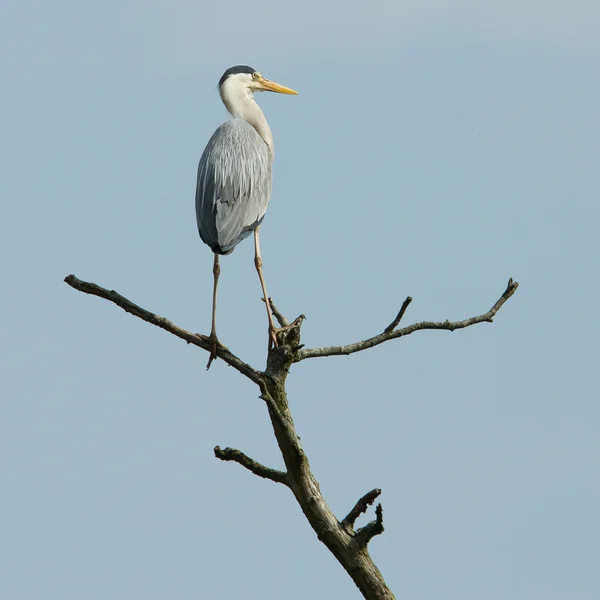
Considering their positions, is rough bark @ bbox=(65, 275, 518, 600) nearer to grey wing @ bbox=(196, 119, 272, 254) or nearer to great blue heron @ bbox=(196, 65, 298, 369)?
great blue heron @ bbox=(196, 65, 298, 369)

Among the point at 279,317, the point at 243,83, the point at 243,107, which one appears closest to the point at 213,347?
the point at 279,317

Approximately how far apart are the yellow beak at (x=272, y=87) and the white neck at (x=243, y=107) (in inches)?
18.3

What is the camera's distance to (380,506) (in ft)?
22.6

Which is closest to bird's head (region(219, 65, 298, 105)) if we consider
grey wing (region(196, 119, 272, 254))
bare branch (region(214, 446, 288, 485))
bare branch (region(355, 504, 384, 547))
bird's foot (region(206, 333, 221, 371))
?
grey wing (region(196, 119, 272, 254))

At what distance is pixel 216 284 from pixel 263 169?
1.53 meters

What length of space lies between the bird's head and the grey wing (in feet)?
2.25

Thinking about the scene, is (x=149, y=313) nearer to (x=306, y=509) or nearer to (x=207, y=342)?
(x=207, y=342)

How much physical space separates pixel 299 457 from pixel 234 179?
136 inches

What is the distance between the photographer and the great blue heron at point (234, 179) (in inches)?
372

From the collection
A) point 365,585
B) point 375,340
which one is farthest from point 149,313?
point 365,585

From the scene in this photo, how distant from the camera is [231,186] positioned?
9.91 m

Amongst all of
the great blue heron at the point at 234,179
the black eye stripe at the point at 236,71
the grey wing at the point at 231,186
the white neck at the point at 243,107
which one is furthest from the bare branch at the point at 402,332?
the black eye stripe at the point at 236,71

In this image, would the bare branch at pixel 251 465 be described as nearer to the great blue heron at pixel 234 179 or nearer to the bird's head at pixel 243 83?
the great blue heron at pixel 234 179

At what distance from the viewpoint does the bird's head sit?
11.5 metres
